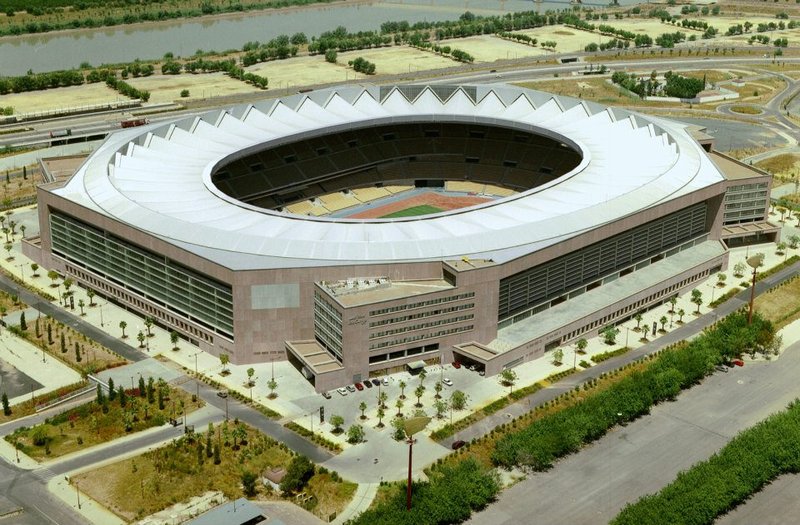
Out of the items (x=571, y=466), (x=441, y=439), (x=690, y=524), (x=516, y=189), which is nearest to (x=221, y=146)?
(x=516, y=189)

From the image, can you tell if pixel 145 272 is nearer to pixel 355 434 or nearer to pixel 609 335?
pixel 355 434

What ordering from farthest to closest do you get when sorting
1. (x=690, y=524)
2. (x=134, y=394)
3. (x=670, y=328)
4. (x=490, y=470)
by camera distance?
1. (x=670, y=328)
2. (x=134, y=394)
3. (x=490, y=470)
4. (x=690, y=524)

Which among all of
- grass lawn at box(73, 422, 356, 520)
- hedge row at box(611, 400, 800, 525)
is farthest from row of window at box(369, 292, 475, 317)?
hedge row at box(611, 400, 800, 525)

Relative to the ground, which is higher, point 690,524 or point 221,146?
point 221,146

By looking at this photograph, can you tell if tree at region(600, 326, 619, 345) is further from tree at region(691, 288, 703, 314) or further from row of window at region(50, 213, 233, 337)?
row of window at region(50, 213, 233, 337)

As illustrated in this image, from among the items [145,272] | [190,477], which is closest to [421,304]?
[190,477]

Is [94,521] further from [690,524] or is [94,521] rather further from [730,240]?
[730,240]

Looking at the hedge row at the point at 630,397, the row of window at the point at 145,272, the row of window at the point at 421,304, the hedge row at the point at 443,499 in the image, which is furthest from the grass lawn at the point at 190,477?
the row of window at the point at 145,272
